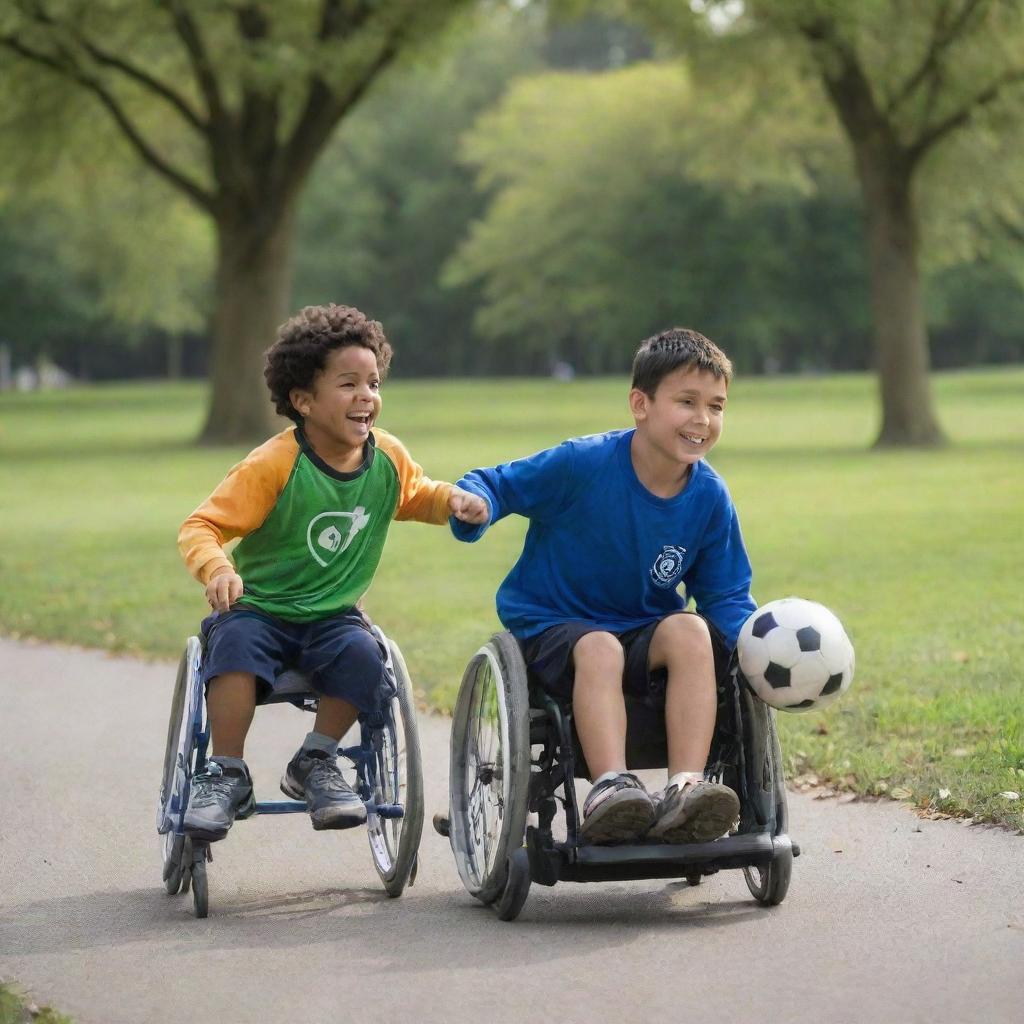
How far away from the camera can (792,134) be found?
33750 millimetres

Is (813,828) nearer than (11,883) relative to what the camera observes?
No

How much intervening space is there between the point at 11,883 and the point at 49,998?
1.21 meters

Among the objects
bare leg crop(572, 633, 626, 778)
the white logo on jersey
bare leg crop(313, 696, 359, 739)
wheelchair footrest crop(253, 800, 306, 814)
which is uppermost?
the white logo on jersey

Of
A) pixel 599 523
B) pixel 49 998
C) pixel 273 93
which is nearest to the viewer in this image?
pixel 49 998

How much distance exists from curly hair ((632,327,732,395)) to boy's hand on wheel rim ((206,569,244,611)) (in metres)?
1.19

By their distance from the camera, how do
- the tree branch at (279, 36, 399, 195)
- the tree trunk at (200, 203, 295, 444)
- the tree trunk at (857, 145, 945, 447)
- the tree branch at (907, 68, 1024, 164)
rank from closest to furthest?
the tree branch at (907, 68, 1024, 164), the tree trunk at (857, 145, 945, 447), the tree branch at (279, 36, 399, 195), the tree trunk at (200, 203, 295, 444)

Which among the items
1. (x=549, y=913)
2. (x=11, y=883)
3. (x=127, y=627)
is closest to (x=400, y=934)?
(x=549, y=913)

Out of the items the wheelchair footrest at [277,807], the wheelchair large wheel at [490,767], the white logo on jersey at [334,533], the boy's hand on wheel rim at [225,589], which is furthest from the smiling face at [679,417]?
the wheelchair footrest at [277,807]

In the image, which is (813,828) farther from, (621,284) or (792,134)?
(621,284)

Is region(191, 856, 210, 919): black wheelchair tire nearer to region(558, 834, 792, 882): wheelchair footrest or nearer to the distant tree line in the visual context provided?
region(558, 834, 792, 882): wheelchair footrest

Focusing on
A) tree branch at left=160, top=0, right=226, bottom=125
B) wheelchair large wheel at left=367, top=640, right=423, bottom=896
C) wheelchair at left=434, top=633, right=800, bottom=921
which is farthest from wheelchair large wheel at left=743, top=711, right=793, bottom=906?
tree branch at left=160, top=0, right=226, bottom=125

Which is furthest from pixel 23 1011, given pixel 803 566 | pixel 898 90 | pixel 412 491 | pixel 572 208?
pixel 572 208

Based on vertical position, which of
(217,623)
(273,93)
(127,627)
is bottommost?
(127,627)

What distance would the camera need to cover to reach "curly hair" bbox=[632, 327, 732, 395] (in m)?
4.92
